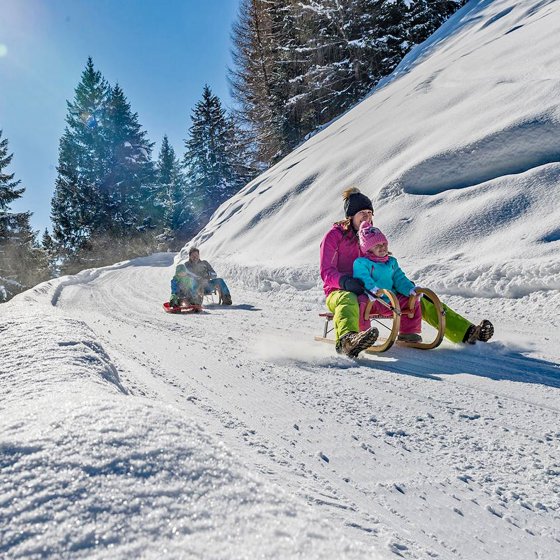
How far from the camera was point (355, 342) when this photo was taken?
331cm

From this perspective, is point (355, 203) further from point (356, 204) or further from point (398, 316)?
point (398, 316)

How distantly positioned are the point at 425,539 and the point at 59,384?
1.39m

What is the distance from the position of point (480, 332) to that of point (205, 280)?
5666 mm

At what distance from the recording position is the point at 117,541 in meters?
0.74

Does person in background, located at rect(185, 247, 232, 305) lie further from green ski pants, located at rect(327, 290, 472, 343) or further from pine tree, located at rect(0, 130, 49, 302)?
pine tree, located at rect(0, 130, 49, 302)

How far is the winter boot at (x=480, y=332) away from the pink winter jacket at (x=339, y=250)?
52.4 inches

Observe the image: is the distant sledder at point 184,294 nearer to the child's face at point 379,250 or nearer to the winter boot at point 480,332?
the child's face at point 379,250

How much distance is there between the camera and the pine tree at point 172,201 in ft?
111

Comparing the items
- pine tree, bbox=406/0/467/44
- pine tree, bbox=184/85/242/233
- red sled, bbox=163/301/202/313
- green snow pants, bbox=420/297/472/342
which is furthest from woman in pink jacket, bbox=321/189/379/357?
pine tree, bbox=184/85/242/233

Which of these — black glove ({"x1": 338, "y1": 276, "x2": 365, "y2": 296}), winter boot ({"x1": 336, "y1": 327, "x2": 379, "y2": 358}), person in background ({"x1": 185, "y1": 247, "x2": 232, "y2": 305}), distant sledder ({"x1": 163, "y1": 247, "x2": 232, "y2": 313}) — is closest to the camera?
winter boot ({"x1": 336, "y1": 327, "x2": 379, "y2": 358})

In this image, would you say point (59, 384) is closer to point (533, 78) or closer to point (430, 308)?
point (430, 308)

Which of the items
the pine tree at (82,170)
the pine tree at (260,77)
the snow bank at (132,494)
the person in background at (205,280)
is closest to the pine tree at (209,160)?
the pine tree at (260,77)

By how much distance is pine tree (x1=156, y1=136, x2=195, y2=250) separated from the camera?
33875mm

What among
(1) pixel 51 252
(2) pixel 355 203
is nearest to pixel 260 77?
(1) pixel 51 252
